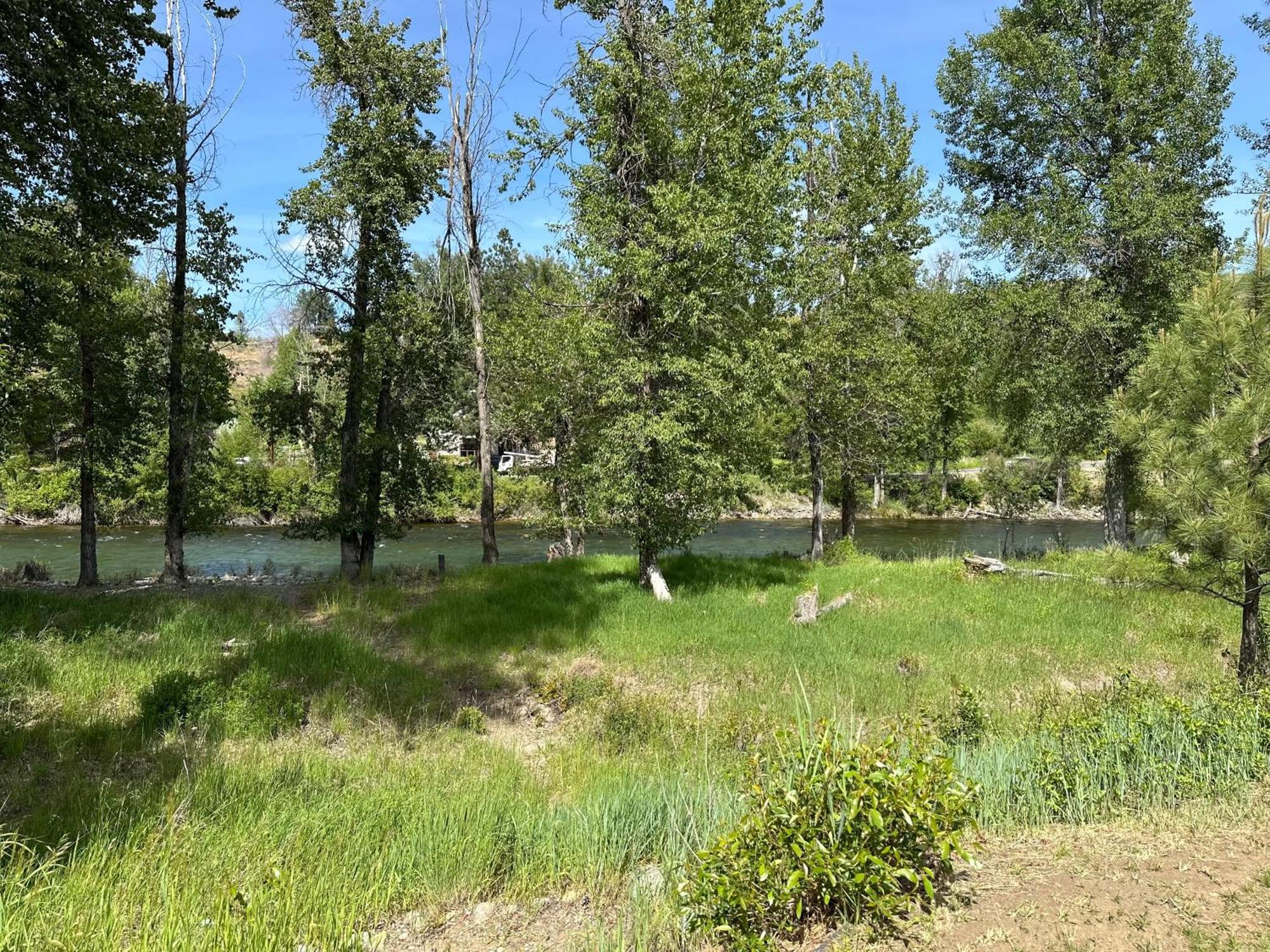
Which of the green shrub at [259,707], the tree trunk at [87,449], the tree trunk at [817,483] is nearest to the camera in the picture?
the green shrub at [259,707]

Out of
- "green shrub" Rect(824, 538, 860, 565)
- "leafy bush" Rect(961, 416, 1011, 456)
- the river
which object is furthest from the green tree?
"leafy bush" Rect(961, 416, 1011, 456)

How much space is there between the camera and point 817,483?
1956cm

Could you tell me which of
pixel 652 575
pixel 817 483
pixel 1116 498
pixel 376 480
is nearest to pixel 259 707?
pixel 652 575

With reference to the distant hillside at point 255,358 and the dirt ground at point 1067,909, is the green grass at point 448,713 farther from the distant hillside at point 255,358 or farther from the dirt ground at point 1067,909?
the distant hillside at point 255,358

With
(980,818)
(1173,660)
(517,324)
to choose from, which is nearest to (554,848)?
(980,818)

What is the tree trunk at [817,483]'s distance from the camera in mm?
19031

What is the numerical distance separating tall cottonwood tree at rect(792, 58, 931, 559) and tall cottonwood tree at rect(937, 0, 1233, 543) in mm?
2265

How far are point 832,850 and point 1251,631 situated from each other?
7.34 m

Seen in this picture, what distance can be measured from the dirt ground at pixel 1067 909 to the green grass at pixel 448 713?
1.08 ft

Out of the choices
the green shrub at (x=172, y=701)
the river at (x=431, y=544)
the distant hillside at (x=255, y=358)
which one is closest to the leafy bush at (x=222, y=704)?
the green shrub at (x=172, y=701)

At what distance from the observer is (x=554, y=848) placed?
15.8 ft

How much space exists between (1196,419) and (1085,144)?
14.6 metres

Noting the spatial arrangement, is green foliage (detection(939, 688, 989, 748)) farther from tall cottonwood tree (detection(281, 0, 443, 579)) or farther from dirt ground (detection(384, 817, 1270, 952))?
tall cottonwood tree (detection(281, 0, 443, 579))

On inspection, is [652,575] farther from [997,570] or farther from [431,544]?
[431,544]
